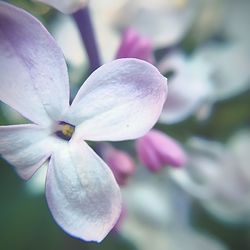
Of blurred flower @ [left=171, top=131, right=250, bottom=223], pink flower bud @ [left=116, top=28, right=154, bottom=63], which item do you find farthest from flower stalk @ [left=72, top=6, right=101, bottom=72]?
blurred flower @ [left=171, top=131, right=250, bottom=223]

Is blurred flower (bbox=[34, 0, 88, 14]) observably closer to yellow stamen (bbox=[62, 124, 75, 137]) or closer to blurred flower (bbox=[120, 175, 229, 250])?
yellow stamen (bbox=[62, 124, 75, 137])

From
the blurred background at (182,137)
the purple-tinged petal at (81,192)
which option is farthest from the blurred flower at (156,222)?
the purple-tinged petal at (81,192)

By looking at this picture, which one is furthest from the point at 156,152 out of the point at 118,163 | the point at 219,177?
the point at 219,177

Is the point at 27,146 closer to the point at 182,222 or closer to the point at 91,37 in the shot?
the point at 91,37

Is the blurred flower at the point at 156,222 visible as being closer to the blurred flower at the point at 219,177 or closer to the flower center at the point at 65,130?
the blurred flower at the point at 219,177

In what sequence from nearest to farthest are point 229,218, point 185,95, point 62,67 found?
point 62,67 < point 185,95 < point 229,218

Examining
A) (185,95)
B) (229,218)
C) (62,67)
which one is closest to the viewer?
(62,67)

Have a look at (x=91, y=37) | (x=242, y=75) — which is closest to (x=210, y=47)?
(x=242, y=75)
